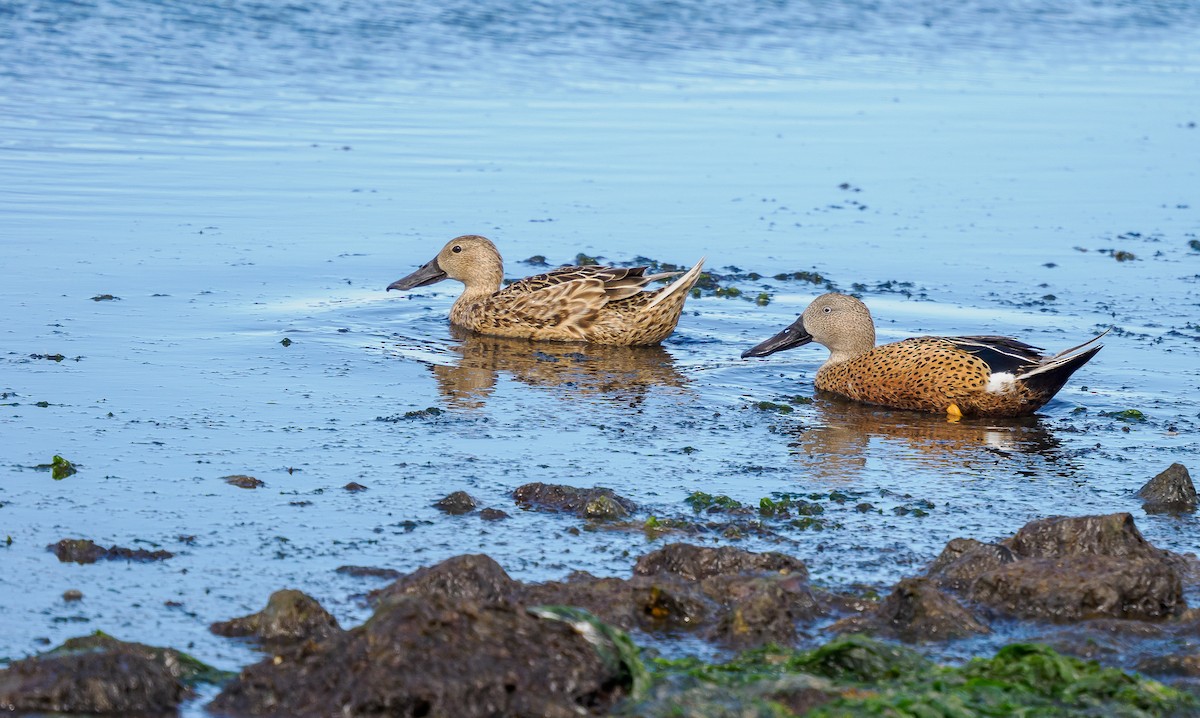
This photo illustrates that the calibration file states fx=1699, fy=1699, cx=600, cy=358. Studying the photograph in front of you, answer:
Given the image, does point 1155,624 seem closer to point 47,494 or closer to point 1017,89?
point 47,494

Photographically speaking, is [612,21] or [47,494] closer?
[47,494]

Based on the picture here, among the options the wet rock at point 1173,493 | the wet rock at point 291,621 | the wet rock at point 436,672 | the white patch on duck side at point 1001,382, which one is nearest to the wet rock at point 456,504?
the wet rock at point 291,621

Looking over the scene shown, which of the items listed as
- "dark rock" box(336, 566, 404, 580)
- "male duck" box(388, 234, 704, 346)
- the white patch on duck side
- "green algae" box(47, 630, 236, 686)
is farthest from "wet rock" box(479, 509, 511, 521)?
"male duck" box(388, 234, 704, 346)

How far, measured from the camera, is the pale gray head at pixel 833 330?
Answer: 895 centimetres

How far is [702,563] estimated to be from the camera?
552 centimetres

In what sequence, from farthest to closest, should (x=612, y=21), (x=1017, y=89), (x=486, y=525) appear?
(x=612, y=21), (x=1017, y=89), (x=486, y=525)

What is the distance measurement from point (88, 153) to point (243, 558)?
8.56 metres

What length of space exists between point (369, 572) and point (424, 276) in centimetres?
511

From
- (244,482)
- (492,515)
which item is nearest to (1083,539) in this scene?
(492,515)

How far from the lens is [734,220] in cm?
1240

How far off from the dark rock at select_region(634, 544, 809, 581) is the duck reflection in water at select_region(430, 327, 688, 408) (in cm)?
250

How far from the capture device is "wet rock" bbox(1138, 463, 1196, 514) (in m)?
6.56

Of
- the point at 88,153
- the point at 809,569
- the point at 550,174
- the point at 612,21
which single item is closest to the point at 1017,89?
the point at 612,21

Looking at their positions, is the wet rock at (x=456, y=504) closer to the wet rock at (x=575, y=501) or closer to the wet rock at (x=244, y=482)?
the wet rock at (x=575, y=501)
